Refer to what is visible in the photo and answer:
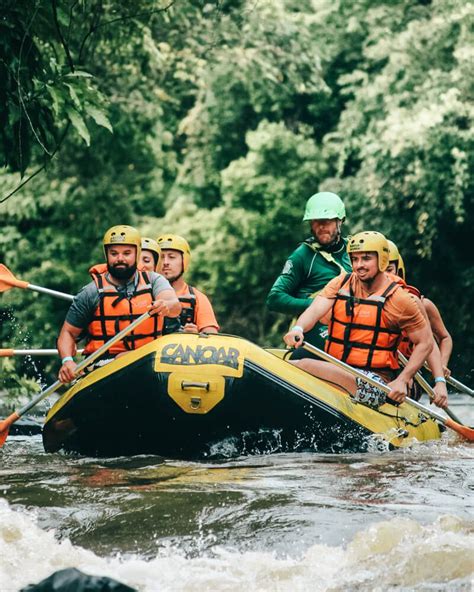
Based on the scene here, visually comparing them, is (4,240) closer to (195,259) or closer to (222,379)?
(195,259)

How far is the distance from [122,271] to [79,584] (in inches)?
151

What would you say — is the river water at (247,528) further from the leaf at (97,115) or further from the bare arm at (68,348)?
the leaf at (97,115)

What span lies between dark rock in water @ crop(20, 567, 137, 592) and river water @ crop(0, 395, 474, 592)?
212 millimetres

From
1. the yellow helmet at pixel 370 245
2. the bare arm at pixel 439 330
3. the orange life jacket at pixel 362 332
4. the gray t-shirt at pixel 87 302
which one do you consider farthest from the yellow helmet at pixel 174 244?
the bare arm at pixel 439 330

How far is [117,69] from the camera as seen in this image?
1477cm

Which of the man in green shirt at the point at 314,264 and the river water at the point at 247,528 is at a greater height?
the man in green shirt at the point at 314,264

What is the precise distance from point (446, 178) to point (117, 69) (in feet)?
17.0

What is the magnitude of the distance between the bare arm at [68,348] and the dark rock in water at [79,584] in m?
3.38

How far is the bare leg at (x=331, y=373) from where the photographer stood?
7934mm

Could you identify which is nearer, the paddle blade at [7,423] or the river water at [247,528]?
the river water at [247,528]

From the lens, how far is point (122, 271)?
7.95 m

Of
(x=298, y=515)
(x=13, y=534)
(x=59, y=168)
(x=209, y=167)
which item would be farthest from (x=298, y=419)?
(x=209, y=167)

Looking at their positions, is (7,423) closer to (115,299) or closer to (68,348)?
(68,348)

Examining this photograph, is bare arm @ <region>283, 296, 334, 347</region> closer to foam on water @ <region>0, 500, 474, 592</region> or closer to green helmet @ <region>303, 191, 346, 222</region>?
green helmet @ <region>303, 191, 346, 222</region>
